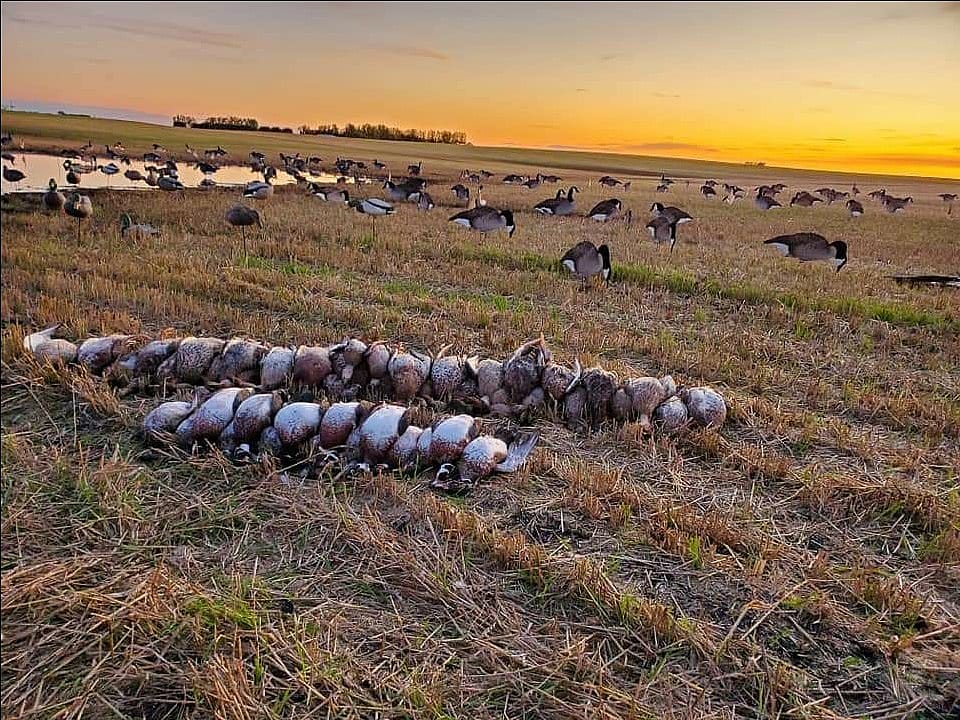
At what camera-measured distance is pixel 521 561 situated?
10.6 ft

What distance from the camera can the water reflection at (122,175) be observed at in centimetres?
2208

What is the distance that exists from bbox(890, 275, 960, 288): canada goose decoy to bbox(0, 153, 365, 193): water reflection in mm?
20770

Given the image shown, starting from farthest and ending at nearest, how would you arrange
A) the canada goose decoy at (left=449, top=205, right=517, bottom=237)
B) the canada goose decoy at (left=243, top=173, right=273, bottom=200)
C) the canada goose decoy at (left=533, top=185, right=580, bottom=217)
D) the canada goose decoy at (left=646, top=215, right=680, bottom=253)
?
the canada goose decoy at (left=243, top=173, right=273, bottom=200) < the canada goose decoy at (left=533, top=185, right=580, bottom=217) < the canada goose decoy at (left=449, top=205, right=517, bottom=237) < the canada goose decoy at (left=646, top=215, right=680, bottom=253)

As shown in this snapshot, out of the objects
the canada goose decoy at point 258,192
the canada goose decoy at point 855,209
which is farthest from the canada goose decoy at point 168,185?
the canada goose decoy at point 855,209

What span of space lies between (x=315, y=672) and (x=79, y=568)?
1.19 meters

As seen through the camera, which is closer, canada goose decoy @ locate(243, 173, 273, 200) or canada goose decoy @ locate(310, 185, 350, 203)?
canada goose decoy @ locate(243, 173, 273, 200)

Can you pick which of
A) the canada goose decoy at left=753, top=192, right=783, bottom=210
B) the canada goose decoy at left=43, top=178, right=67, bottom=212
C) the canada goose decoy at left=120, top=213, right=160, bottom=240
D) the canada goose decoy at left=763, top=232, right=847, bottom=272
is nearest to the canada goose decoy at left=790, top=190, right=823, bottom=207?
the canada goose decoy at left=753, top=192, right=783, bottom=210

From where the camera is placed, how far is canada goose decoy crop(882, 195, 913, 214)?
2184 centimetres

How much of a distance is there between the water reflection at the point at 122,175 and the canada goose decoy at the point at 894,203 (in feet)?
69.8

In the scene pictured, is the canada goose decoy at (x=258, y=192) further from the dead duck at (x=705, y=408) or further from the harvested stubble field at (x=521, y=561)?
the dead duck at (x=705, y=408)

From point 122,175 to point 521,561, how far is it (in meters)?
28.5

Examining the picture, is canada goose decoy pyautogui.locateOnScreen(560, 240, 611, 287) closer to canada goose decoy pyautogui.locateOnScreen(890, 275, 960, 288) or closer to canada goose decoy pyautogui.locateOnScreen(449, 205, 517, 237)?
canada goose decoy pyautogui.locateOnScreen(449, 205, 517, 237)

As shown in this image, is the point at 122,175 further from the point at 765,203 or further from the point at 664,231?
the point at 765,203

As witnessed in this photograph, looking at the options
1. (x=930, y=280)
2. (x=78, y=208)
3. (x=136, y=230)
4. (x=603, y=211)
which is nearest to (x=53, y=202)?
(x=78, y=208)
